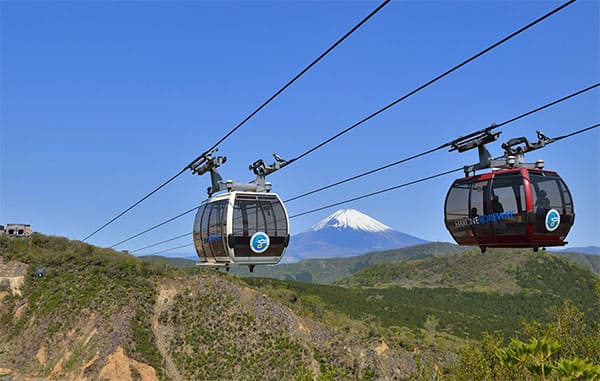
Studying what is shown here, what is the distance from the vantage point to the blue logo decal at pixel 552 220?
1317cm

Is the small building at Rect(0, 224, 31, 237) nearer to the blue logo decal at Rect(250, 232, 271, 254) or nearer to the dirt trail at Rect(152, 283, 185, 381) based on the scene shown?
the dirt trail at Rect(152, 283, 185, 381)

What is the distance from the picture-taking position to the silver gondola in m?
15.2

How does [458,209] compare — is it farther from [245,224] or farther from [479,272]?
[479,272]

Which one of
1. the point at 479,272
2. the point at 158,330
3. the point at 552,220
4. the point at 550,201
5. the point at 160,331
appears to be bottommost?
the point at 479,272

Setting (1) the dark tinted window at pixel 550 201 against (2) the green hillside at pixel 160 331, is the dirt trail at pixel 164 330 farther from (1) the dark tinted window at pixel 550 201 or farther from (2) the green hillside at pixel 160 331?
(1) the dark tinted window at pixel 550 201

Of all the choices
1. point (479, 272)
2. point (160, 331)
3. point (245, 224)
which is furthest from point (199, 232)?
point (479, 272)

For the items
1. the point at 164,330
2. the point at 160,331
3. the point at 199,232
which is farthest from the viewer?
the point at 164,330

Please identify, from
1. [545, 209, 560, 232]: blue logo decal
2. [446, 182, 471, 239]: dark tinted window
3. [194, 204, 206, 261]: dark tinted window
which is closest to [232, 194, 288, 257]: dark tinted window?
[194, 204, 206, 261]: dark tinted window

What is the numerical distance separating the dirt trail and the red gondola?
149ft

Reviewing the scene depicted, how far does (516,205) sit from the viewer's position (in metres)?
13.1

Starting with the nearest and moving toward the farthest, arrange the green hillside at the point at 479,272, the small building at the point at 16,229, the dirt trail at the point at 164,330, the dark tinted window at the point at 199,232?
1. the dark tinted window at the point at 199,232
2. the dirt trail at the point at 164,330
3. the small building at the point at 16,229
4. the green hillside at the point at 479,272

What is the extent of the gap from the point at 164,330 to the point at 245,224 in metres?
46.6

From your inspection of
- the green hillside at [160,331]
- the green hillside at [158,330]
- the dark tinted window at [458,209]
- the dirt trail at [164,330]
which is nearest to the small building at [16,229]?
the green hillside at [158,330]

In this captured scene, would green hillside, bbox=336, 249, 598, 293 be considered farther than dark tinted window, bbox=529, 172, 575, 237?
Yes
